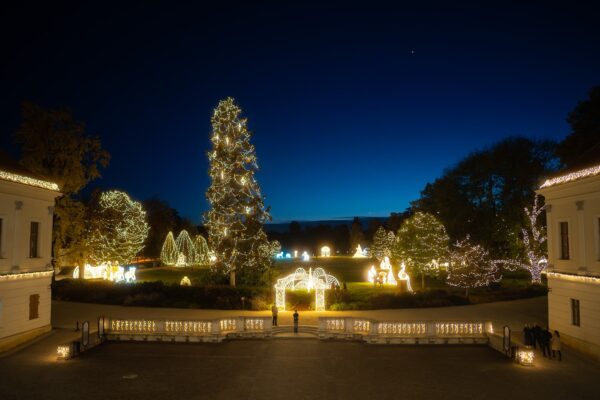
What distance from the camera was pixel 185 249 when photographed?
69.3m

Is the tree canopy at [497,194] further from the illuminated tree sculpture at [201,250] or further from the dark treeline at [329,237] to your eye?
the dark treeline at [329,237]

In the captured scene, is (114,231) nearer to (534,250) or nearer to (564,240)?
(564,240)

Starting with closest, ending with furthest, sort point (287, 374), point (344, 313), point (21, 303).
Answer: point (287, 374), point (21, 303), point (344, 313)

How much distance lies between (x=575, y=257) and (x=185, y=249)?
56.7 metres

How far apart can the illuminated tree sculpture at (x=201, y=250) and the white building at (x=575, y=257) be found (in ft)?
154

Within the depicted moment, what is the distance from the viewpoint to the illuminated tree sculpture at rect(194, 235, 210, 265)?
209 feet

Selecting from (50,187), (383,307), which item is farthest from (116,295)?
(383,307)

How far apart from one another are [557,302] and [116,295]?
27.3 m

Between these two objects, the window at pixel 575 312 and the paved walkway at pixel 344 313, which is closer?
the window at pixel 575 312

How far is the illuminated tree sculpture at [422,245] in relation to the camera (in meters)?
43.1

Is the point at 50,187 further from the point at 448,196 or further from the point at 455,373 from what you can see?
the point at 448,196

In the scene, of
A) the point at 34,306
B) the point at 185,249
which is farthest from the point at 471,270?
the point at 185,249

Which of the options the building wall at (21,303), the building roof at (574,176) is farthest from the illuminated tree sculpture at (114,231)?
the building roof at (574,176)

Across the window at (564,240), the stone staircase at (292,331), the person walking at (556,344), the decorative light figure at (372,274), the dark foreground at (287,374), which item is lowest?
the dark foreground at (287,374)
